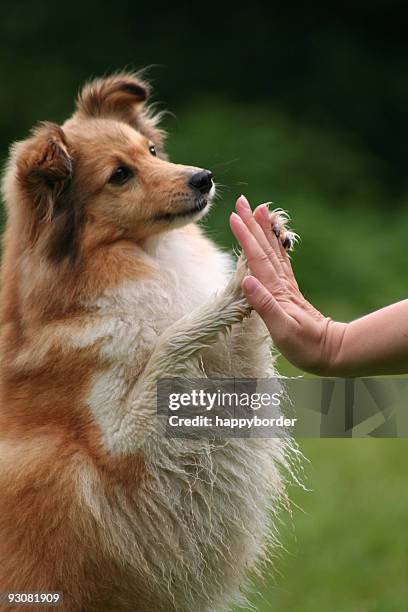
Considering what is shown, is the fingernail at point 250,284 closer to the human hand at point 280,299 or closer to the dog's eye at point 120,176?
the human hand at point 280,299

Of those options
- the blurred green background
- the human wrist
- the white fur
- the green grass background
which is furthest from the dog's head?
the blurred green background

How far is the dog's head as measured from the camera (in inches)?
161

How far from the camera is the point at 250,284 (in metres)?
3.65

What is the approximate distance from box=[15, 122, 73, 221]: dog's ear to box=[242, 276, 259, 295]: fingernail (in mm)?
842

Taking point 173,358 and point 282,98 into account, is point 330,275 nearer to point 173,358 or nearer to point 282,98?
point 282,98

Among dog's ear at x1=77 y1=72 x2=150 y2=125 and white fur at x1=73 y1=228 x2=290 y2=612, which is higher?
dog's ear at x1=77 y1=72 x2=150 y2=125

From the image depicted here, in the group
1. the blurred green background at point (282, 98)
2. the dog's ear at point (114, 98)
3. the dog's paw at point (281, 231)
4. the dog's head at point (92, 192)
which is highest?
the blurred green background at point (282, 98)

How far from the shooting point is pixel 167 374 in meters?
3.98

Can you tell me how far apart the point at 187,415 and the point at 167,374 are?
19cm

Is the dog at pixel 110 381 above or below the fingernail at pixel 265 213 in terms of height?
below

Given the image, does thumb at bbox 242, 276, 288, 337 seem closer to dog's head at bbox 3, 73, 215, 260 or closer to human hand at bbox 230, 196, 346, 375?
human hand at bbox 230, 196, 346, 375

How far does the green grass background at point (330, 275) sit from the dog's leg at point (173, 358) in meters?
1.05

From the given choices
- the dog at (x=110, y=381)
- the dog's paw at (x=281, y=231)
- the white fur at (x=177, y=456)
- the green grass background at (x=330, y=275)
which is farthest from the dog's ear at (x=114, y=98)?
the dog's paw at (x=281, y=231)

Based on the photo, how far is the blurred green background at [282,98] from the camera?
10008 mm
